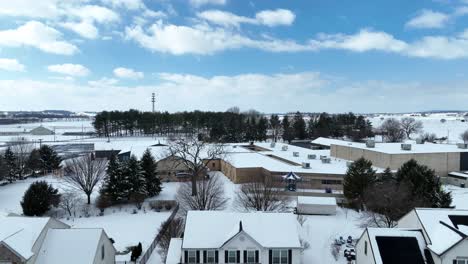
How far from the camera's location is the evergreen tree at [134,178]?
36.8m

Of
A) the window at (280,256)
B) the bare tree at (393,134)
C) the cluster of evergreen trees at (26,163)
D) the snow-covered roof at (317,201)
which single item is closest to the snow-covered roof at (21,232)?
the window at (280,256)

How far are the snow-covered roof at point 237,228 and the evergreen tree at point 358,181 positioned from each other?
17075 mm

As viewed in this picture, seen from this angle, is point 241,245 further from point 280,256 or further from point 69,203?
point 69,203

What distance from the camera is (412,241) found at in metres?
18.4

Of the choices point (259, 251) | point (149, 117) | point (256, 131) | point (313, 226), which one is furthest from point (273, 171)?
point (149, 117)

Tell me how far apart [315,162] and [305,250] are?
25452 millimetres

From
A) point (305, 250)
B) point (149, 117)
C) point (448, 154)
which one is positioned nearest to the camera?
point (305, 250)

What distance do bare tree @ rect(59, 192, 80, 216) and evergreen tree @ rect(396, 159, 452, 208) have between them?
32.4 m

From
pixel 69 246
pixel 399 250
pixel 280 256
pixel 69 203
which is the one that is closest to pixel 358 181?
pixel 399 250

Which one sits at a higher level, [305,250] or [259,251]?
[259,251]

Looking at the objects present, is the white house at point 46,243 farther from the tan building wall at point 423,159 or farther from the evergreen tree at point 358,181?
the tan building wall at point 423,159

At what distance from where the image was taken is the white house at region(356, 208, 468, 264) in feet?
55.8

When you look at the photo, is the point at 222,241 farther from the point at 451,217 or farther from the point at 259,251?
the point at 451,217

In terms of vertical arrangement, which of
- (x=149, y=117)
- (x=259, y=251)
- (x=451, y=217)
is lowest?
A: (x=259, y=251)
